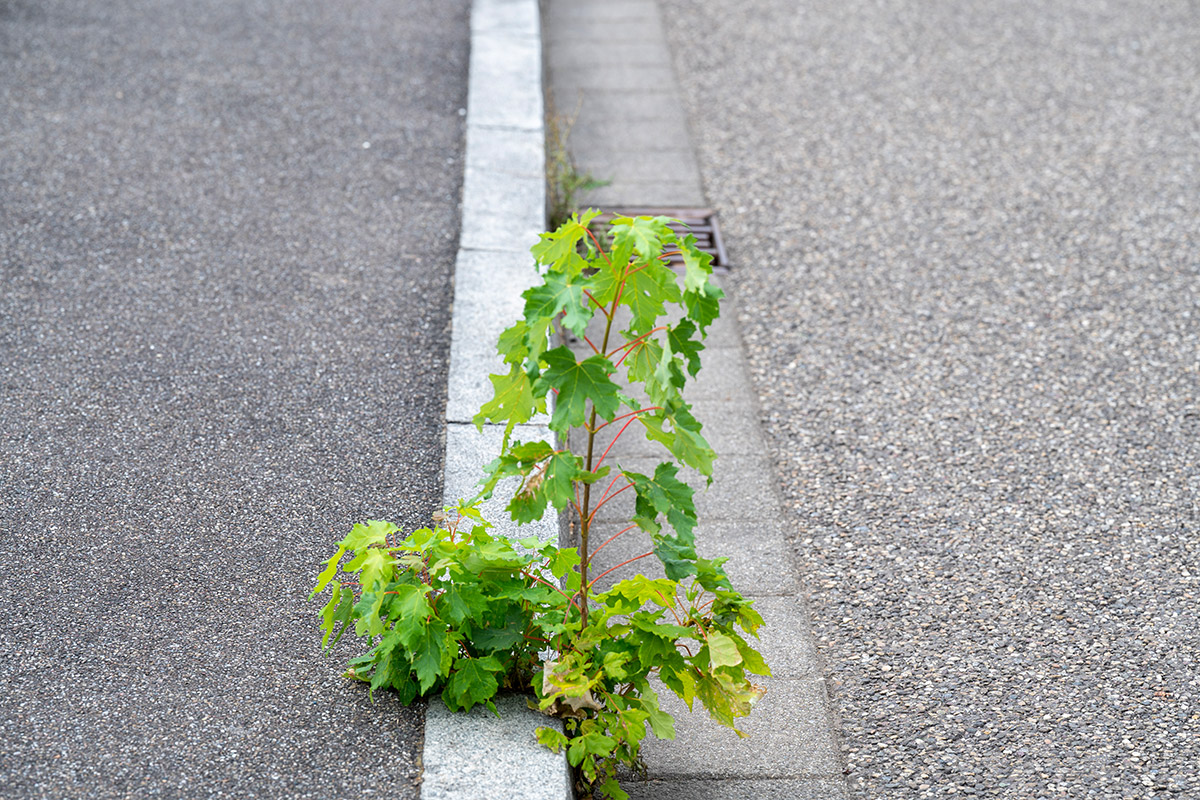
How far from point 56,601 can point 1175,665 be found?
10.4ft

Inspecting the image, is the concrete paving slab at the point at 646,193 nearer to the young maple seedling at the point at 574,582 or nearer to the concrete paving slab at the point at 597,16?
the concrete paving slab at the point at 597,16

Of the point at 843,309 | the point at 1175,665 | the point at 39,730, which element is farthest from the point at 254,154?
the point at 1175,665

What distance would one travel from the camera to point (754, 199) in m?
5.62

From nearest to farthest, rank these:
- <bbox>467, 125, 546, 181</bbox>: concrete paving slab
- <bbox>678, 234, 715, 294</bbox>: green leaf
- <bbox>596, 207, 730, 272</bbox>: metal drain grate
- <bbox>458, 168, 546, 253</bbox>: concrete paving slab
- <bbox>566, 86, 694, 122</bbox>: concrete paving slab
A: 1. <bbox>678, 234, 715, 294</bbox>: green leaf
2. <bbox>458, 168, 546, 253</bbox>: concrete paving slab
3. <bbox>596, 207, 730, 272</bbox>: metal drain grate
4. <bbox>467, 125, 546, 181</bbox>: concrete paving slab
5. <bbox>566, 86, 694, 122</bbox>: concrete paving slab

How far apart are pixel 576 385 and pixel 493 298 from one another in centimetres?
207

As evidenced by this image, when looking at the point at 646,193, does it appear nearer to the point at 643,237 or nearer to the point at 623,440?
the point at 623,440

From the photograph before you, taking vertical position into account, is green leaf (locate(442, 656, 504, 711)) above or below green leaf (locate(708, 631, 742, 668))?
below

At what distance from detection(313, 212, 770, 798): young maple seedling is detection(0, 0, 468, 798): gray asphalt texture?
321mm

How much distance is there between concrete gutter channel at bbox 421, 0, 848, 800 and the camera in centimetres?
278

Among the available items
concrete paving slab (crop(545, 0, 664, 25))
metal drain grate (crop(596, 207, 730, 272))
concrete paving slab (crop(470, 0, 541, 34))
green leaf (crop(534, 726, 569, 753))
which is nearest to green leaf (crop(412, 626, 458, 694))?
green leaf (crop(534, 726, 569, 753))

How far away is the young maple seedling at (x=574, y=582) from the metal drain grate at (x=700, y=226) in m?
2.54

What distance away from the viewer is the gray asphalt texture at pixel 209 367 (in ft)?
9.20

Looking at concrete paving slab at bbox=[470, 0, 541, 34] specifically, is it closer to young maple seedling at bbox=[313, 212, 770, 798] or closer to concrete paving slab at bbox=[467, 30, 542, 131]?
concrete paving slab at bbox=[467, 30, 542, 131]

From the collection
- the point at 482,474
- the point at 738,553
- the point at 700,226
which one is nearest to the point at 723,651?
the point at 738,553
